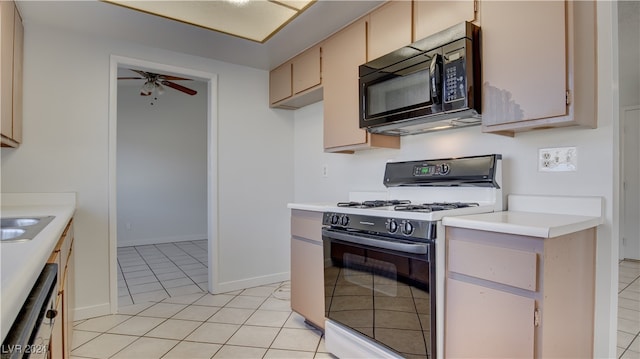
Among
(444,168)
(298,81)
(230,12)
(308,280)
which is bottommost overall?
(308,280)

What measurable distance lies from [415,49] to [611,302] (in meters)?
1.48

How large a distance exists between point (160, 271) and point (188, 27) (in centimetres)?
274

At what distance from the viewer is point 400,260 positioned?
1601 mm

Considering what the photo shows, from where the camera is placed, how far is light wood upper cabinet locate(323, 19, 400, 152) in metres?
2.34

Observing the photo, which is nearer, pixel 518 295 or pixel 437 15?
pixel 518 295

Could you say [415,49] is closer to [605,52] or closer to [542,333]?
[605,52]

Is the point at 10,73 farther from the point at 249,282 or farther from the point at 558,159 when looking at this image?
the point at 558,159

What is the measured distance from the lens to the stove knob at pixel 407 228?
5.04 feet

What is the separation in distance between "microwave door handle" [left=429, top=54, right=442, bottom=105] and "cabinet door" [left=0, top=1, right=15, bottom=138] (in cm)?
224

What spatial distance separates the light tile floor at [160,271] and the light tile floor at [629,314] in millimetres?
3143

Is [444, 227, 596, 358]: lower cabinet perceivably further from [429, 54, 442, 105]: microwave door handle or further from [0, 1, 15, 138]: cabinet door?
[0, 1, 15, 138]: cabinet door

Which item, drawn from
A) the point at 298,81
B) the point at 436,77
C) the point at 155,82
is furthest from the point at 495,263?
the point at 155,82

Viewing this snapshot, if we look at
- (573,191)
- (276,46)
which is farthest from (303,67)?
(573,191)

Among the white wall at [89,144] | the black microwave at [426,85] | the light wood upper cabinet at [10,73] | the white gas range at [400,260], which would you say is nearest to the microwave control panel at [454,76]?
the black microwave at [426,85]
